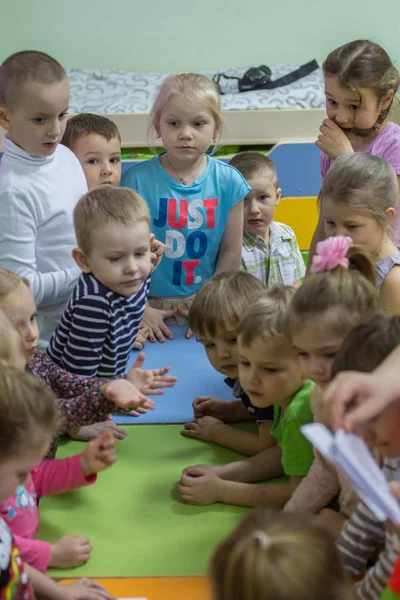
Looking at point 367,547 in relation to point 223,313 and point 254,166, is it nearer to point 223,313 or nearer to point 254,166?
point 223,313

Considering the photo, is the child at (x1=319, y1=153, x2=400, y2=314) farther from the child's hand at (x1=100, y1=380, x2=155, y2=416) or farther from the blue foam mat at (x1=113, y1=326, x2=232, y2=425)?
the child's hand at (x1=100, y1=380, x2=155, y2=416)

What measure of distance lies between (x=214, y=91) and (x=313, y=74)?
221cm

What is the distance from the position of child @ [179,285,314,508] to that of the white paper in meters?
0.76

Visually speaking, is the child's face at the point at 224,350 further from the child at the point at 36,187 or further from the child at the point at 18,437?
the child at the point at 18,437

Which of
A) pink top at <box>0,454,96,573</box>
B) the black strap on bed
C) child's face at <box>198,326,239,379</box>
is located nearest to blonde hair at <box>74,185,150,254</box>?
child's face at <box>198,326,239,379</box>

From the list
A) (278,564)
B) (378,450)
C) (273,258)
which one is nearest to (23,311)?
(378,450)

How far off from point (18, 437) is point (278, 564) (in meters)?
0.51

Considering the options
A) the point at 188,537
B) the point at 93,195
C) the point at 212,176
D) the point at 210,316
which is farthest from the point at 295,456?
the point at 212,176

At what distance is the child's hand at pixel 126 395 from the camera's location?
1658 mm

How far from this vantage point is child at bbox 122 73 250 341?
2.56 m

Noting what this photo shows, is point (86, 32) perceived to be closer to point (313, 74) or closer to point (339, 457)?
point (313, 74)

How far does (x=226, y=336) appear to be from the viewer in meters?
1.92

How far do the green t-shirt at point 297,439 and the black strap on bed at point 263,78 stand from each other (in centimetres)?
293

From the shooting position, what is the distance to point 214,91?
102 inches
